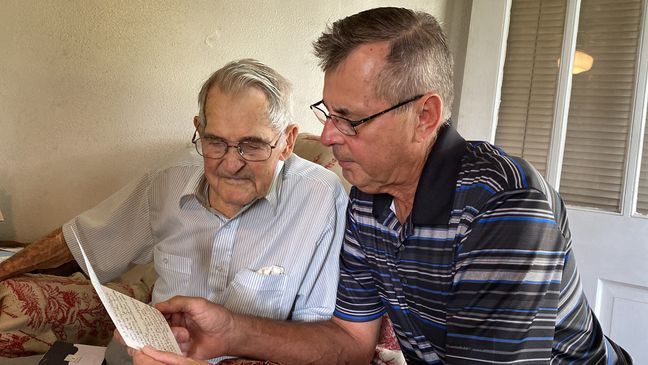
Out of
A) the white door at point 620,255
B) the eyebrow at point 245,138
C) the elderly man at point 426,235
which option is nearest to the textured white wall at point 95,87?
the eyebrow at point 245,138

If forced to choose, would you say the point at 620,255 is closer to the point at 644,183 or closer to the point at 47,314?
the point at 644,183

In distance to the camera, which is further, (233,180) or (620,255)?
(620,255)

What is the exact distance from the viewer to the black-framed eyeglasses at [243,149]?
141cm

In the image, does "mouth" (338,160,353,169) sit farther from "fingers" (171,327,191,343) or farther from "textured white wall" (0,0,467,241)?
"textured white wall" (0,0,467,241)

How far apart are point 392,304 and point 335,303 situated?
Result: 225mm

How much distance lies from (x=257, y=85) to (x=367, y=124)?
43 centimetres

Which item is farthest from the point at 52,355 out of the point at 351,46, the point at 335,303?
the point at 351,46

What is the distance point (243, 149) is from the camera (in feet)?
4.65

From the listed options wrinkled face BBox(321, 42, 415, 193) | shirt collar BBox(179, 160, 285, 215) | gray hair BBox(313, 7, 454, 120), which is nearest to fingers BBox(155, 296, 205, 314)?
shirt collar BBox(179, 160, 285, 215)

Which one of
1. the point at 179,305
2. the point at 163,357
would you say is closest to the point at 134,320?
the point at 163,357

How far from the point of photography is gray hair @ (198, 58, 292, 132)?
4.62ft

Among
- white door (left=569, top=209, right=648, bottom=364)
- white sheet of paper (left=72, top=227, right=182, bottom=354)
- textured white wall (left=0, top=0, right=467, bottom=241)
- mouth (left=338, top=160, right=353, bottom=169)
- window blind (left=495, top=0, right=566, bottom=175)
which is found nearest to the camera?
white sheet of paper (left=72, top=227, right=182, bottom=354)

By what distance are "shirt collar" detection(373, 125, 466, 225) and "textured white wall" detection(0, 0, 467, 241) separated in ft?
4.14

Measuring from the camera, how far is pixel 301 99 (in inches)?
94.4
